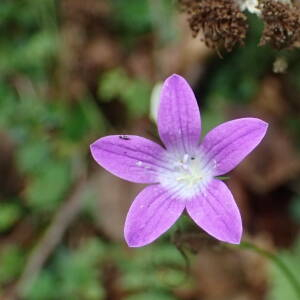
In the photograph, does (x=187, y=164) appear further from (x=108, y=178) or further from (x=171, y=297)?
(x=108, y=178)

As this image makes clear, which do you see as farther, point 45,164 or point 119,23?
point 119,23

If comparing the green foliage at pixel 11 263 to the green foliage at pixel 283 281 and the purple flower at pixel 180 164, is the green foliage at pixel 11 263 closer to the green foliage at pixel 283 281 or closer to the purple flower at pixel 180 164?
the green foliage at pixel 283 281

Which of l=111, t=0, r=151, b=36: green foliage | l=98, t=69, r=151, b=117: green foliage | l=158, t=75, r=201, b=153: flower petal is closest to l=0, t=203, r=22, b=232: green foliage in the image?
l=98, t=69, r=151, b=117: green foliage

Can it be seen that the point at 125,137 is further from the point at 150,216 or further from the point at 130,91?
the point at 130,91

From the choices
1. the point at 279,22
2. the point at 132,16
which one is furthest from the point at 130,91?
the point at 279,22

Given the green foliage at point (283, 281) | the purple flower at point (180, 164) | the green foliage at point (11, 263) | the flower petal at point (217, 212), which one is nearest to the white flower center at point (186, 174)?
the purple flower at point (180, 164)

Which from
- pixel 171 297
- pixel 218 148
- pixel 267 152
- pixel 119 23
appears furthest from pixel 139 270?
pixel 119 23

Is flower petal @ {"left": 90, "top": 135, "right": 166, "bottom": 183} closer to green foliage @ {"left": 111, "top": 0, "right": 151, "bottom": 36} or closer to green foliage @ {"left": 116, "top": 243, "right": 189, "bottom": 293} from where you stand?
green foliage @ {"left": 116, "top": 243, "right": 189, "bottom": 293}
